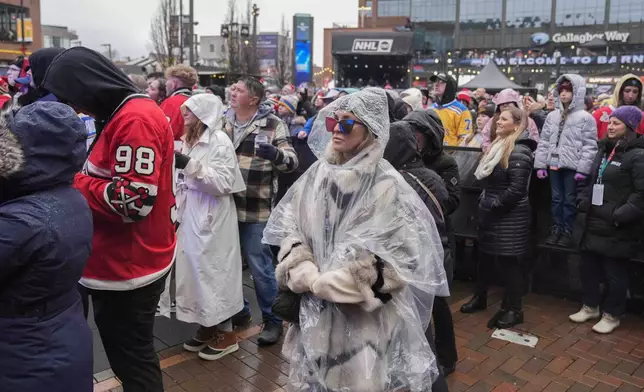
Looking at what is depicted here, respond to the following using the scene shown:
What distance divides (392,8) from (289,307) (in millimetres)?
69826

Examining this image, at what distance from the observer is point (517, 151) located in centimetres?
483

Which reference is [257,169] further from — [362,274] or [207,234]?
[362,274]

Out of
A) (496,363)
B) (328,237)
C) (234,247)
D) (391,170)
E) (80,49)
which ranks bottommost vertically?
(496,363)

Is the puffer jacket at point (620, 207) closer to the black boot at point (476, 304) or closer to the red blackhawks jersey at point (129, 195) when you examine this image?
the black boot at point (476, 304)

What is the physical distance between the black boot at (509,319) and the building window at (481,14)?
187 feet

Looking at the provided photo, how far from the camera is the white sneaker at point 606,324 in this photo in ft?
15.8

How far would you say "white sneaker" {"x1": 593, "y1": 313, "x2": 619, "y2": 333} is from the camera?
482 cm

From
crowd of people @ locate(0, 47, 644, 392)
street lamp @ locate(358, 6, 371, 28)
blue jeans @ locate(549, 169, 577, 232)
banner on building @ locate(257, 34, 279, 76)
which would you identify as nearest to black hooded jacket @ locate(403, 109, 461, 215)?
crowd of people @ locate(0, 47, 644, 392)

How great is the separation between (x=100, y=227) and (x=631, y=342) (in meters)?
4.34

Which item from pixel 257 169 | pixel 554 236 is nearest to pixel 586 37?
pixel 554 236

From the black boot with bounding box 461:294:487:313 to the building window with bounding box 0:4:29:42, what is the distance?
46.4m

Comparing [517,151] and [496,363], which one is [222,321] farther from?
[517,151]

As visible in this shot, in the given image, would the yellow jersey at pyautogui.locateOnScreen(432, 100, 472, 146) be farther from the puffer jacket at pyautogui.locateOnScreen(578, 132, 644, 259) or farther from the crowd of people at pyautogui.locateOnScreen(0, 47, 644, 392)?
the puffer jacket at pyautogui.locateOnScreen(578, 132, 644, 259)

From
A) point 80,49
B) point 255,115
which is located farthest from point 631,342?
point 80,49
